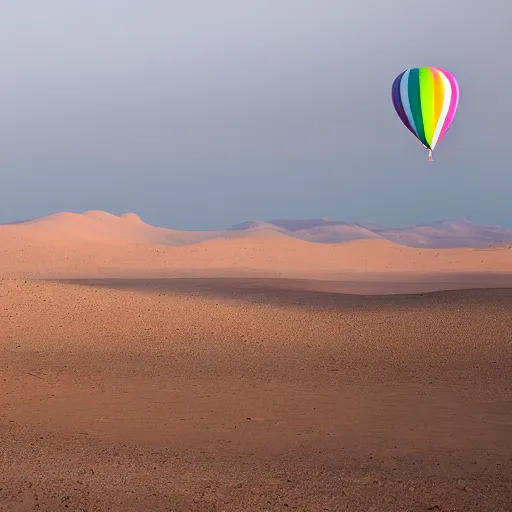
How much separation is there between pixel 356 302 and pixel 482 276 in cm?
2518

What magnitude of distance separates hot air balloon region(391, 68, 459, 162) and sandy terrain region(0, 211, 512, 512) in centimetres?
592

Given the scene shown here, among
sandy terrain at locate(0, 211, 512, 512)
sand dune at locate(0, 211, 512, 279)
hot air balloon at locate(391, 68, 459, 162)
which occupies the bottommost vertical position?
sandy terrain at locate(0, 211, 512, 512)

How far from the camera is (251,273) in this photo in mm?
48656

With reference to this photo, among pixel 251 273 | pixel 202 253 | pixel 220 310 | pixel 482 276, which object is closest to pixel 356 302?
pixel 220 310

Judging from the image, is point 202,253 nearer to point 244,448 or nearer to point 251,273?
point 251,273

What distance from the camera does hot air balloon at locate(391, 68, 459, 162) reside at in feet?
94.8

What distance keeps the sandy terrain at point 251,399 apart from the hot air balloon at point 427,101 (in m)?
5.92

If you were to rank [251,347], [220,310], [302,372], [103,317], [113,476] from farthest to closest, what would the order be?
[220,310] < [103,317] < [251,347] < [302,372] < [113,476]

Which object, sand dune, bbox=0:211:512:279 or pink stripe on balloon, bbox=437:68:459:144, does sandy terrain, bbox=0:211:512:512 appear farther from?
sand dune, bbox=0:211:512:279

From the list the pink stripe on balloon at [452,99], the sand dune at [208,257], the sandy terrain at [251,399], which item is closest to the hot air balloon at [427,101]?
the pink stripe on balloon at [452,99]

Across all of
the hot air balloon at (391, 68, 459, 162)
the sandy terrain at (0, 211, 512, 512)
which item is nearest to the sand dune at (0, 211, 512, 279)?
the sandy terrain at (0, 211, 512, 512)

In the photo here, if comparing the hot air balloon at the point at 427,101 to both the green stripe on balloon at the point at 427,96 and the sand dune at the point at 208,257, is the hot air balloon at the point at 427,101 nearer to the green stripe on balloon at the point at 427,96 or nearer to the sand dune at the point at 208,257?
the green stripe on balloon at the point at 427,96

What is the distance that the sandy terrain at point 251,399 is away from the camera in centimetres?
966

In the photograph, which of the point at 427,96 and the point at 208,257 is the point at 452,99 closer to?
the point at 427,96
